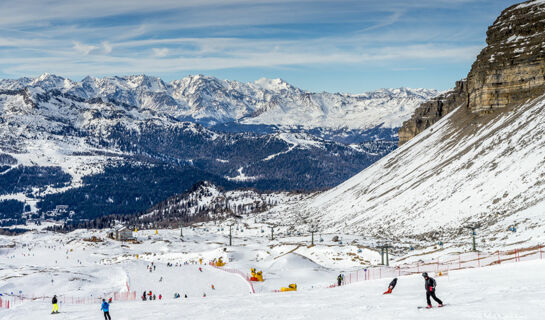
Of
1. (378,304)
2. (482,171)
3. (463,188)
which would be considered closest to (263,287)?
(378,304)

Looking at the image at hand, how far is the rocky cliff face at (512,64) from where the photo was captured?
158m

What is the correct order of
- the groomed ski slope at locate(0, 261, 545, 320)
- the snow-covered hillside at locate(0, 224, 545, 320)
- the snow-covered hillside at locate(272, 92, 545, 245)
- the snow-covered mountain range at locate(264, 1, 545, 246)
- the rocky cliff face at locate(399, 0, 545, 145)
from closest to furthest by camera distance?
1. the groomed ski slope at locate(0, 261, 545, 320)
2. the snow-covered hillside at locate(0, 224, 545, 320)
3. the snow-covered hillside at locate(272, 92, 545, 245)
4. the snow-covered mountain range at locate(264, 1, 545, 246)
5. the rocky cliff face at locate(399, 0, 545, 145)

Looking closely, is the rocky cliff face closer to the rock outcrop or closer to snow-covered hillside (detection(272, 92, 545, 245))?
the rock outcrop

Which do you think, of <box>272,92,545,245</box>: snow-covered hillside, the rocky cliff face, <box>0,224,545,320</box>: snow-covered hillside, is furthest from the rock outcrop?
<box>0,224,545,320</box>: snow-covered hillside

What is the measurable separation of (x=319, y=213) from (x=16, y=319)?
478ft

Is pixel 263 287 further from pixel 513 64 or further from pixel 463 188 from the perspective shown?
pixel 513 64

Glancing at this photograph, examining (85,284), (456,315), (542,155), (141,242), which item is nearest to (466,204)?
(542,155)

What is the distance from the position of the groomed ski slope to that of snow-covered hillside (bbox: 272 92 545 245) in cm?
3019

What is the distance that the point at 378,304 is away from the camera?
42.4m

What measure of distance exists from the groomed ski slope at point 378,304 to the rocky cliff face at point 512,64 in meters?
120

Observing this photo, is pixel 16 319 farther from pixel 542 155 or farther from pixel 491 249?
pixel 542 155

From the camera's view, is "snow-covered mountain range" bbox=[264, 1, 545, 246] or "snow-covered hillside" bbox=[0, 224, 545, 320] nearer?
"snow-covered hillside" bbox=[0, 224, 545, 320]

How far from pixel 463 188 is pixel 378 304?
88.8m

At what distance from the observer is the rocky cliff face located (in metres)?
158
